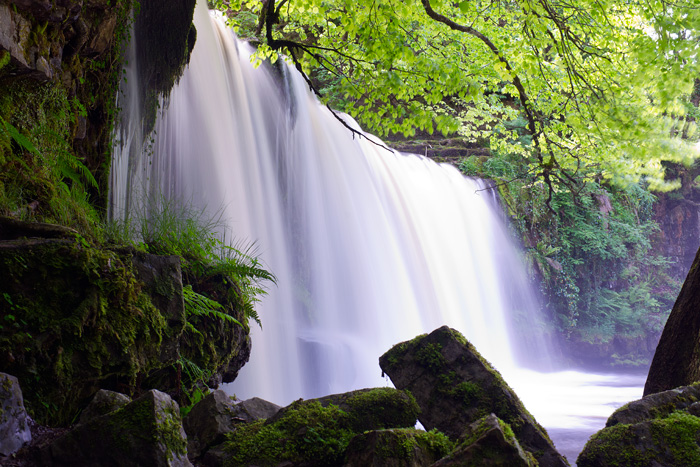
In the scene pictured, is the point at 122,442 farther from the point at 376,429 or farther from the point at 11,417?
the point at 376,429

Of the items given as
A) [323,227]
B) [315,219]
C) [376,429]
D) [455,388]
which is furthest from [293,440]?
[323,227]

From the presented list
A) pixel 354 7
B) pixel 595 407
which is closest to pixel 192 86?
pixel 354 7

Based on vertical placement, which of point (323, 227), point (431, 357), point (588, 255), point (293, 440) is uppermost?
point (588, 255)

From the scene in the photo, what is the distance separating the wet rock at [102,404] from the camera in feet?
6.88

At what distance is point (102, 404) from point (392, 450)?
130cm

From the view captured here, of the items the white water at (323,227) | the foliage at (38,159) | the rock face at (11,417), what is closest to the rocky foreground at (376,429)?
the rock face at (11,417)

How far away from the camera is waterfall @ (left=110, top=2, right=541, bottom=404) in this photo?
7.36 meters

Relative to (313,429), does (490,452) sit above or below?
below

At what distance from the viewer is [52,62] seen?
3.36 metres

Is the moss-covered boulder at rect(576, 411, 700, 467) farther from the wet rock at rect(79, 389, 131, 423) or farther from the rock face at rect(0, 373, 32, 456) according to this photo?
the rock face at rect(0, 373, 32, 456)

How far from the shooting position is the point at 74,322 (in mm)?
2180

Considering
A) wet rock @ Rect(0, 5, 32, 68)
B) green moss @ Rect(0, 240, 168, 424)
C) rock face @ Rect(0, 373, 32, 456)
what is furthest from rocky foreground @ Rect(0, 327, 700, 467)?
wet rock @ Rect(0, 5, 32, 68)

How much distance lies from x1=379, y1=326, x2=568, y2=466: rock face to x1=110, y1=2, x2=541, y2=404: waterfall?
2.95 meters

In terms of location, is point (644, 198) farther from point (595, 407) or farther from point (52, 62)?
point (52, 62)
